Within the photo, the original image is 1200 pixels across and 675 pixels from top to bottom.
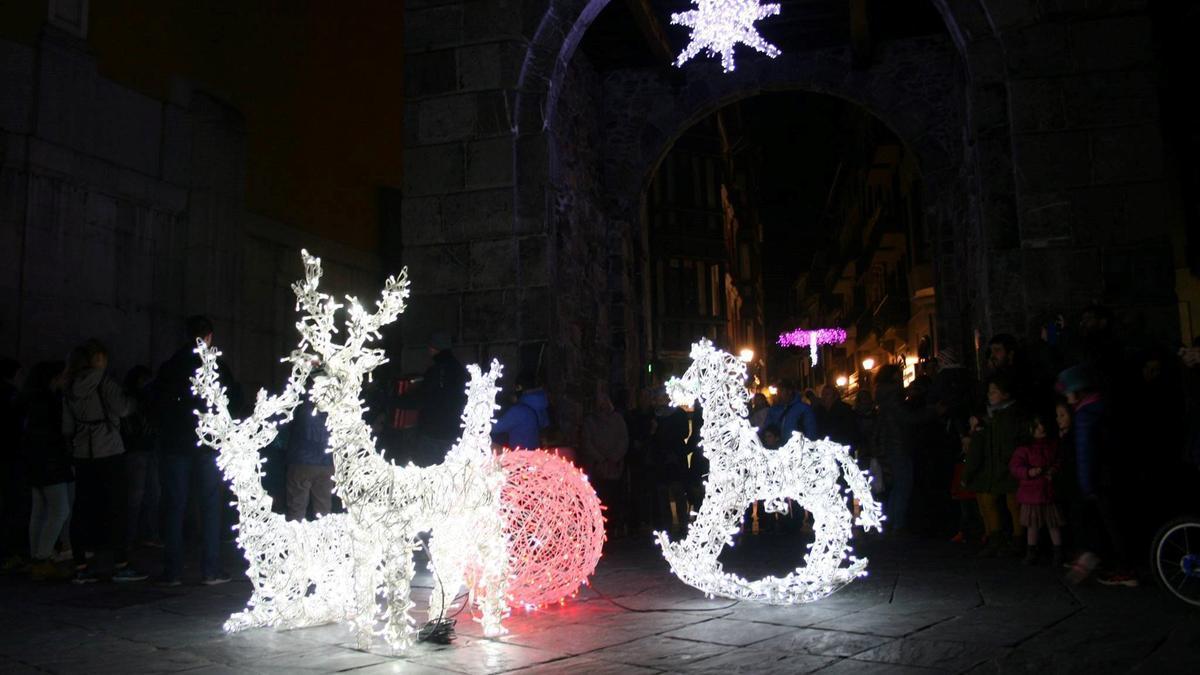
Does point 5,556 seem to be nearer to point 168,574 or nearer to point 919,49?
point 168,574

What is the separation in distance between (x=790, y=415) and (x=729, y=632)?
17.4 feet

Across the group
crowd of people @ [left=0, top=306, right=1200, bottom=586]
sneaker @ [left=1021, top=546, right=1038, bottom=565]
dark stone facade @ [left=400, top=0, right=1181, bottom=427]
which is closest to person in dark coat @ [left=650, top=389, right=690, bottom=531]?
crowd of people @ [left=0, top=306, right=1200, bottom=586]

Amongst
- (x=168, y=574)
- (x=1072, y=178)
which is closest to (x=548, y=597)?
(x=168, y=574)

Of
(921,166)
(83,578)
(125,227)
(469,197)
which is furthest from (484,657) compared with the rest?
(921,166)

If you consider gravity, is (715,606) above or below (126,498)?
below

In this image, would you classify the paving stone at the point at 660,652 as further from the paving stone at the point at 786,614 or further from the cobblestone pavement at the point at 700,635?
the paving stone at the point at 786,614

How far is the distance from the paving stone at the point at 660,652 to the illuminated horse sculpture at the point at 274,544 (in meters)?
1.52

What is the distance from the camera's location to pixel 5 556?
7465 mm

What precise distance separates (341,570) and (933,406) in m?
6.09

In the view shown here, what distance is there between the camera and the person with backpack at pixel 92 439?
22.2ft

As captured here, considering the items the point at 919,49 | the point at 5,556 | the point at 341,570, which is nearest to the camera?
the point at 341,570

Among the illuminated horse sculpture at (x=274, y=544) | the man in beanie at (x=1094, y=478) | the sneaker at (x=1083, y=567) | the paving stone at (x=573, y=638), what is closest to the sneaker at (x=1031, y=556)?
the man in beanie at (x=1094, y=478)

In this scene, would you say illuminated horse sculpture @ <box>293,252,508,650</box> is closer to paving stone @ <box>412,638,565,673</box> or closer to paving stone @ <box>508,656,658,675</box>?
paving stone @ <box>412,638,565,673</box>

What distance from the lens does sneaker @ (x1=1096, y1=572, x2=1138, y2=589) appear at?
5266 millimetres
